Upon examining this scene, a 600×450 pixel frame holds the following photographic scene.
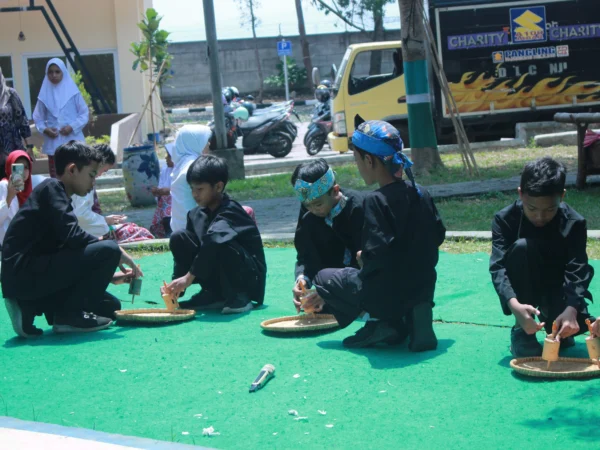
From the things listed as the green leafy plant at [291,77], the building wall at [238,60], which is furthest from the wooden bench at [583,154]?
the building wall at [238,60]

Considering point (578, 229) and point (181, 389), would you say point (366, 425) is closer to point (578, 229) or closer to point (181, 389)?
point (181, 389)

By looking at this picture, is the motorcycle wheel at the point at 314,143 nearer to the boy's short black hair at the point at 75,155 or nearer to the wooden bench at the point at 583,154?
the wooden bench at the point at 583,154

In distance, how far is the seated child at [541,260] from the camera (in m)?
3.89

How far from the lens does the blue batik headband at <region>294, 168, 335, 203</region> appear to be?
15.7 ft

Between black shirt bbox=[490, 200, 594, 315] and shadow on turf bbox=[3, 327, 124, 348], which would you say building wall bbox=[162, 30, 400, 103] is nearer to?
shadow on turf bbox=[3, 327, 124, 348]

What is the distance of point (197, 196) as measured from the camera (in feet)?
18.1

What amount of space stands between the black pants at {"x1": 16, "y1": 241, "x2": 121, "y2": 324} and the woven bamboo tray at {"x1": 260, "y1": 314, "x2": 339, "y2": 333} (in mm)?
962

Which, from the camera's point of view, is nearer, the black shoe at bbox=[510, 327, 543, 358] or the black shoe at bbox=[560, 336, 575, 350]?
the black shoe at bbox=[510, 327, 543, 358]

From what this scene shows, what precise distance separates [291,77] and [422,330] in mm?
32314

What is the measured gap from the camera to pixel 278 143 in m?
18.6

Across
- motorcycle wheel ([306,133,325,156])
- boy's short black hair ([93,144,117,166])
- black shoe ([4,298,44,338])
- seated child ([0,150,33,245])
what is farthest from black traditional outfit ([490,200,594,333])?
motorcycle wheel ([306,133,325,156])

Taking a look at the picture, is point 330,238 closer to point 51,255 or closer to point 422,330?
point 422,330

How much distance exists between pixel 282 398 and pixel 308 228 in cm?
146

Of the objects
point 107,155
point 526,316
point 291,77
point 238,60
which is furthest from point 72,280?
point 238,60
